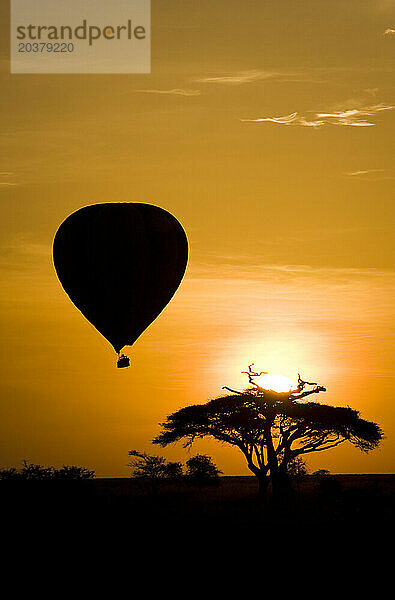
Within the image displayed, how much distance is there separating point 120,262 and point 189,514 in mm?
11638

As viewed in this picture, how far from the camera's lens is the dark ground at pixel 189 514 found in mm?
31312

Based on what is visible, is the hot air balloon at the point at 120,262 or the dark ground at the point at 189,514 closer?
the dark ground at the point at 189,514

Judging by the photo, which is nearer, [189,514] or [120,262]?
[120,262]

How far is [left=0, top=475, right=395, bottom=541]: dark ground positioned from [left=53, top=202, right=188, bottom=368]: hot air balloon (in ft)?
19.6

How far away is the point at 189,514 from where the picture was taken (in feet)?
131

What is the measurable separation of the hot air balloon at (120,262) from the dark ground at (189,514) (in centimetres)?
598

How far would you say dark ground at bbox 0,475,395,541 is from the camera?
31.3 metres

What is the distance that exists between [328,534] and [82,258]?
11.7 meters

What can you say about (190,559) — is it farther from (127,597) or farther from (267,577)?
(127,597)

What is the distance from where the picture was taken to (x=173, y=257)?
110 ft

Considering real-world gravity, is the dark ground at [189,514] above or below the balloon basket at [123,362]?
below

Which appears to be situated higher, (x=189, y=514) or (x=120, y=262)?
(x=120, y=262)

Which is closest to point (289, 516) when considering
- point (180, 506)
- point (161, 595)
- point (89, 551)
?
point (180, 506)

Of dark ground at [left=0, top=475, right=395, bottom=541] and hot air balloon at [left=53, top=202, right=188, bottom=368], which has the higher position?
hot air balloon at [left=53, top=202, right=188, bottom=368]
